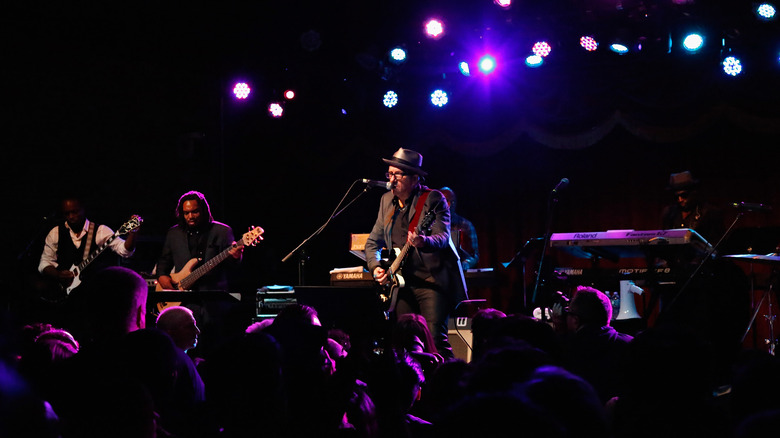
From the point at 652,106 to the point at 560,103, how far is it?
1308 mm

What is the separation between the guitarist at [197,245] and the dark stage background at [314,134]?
87.4 inches

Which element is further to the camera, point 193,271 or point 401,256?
point 193,271

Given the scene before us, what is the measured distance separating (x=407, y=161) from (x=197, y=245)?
2.68 metres

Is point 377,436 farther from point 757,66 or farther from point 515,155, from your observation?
point 515,155

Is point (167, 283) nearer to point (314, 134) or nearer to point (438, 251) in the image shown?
point (438, 251)

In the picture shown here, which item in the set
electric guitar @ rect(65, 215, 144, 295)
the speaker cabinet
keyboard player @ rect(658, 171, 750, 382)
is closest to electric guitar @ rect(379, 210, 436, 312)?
the speaker cabinet

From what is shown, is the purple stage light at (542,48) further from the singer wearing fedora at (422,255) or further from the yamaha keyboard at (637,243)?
the singer wearing fedora at (422,255)

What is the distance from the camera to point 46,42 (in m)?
10.8

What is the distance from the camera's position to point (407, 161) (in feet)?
24.4

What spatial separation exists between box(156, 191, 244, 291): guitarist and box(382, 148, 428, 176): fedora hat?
6.95 feet

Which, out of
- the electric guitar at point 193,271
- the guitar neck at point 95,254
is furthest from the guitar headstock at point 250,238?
the guitar neck at point 95,254

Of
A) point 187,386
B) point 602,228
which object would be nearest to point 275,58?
point 602,228

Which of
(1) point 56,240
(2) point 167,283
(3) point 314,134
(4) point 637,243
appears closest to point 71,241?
(1) point 56,240

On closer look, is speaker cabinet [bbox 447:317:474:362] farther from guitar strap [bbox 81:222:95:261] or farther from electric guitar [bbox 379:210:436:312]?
guitar strap [bbox 81:222:95:261]
